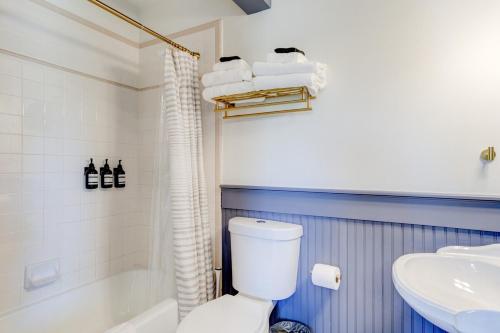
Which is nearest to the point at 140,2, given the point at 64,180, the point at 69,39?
the point at 69,39

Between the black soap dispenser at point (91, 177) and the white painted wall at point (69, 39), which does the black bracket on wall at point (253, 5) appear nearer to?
the white painted wall at point (69, 39)

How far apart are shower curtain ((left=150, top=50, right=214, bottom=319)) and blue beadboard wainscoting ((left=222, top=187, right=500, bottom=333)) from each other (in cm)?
37

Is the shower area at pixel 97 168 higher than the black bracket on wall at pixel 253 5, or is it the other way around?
the black bracket on wall at pixel 253 5

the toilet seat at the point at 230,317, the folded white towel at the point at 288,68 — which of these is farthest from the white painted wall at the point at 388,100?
the toilet seat at the point at 230,317

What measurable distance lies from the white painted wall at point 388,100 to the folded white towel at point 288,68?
13 centimetres

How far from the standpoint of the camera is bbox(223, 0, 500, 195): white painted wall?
115 centimetres

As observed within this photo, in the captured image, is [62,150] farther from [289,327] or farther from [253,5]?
[289,327]

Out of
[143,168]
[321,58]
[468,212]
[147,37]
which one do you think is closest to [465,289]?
[468,212]

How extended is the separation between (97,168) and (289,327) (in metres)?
1.60

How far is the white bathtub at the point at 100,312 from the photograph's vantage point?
4.58 ft

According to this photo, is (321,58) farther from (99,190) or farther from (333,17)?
(99,190)

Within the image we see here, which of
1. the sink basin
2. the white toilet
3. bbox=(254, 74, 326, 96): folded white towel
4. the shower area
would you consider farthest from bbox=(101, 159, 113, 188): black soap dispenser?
the sink basin

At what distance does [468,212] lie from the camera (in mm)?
1146

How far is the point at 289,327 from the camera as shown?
1.51 metres
